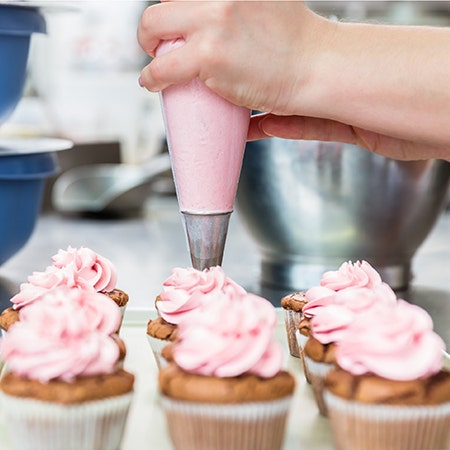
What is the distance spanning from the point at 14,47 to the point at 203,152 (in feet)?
2.50

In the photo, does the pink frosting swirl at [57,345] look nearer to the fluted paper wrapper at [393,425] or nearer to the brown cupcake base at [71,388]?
the brown cupcake base at [71,388]

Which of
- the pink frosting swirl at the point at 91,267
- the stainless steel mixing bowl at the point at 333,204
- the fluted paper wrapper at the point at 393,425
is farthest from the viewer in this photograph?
the stainless steel mixing bowl at the point at 333,204

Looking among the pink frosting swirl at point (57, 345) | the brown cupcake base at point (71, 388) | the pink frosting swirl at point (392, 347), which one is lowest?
the brown cupcake base at point (71, 388)

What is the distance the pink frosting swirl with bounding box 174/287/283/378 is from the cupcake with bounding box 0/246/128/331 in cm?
31

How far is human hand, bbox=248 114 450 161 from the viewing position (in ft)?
4.41

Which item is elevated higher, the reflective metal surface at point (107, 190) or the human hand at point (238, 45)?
the human hand at point (238, 45)

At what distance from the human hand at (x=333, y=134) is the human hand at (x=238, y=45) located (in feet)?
0.89

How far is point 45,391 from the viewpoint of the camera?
865 millimetres

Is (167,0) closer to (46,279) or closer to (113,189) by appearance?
(46,279)

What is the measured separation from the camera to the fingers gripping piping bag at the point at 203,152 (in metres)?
1.08

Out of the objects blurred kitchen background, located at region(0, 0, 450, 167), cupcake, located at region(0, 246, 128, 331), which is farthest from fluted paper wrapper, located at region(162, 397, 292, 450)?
blurred kitchen background, located at region(0, 0, 450, 167)

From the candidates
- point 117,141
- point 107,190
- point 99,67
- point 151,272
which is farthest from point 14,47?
point 99,67

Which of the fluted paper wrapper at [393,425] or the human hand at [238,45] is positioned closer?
the fluted paper wrapper at [393,425]

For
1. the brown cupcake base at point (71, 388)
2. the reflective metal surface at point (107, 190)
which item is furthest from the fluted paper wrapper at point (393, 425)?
the reflective metal surface at point (107, 190)
